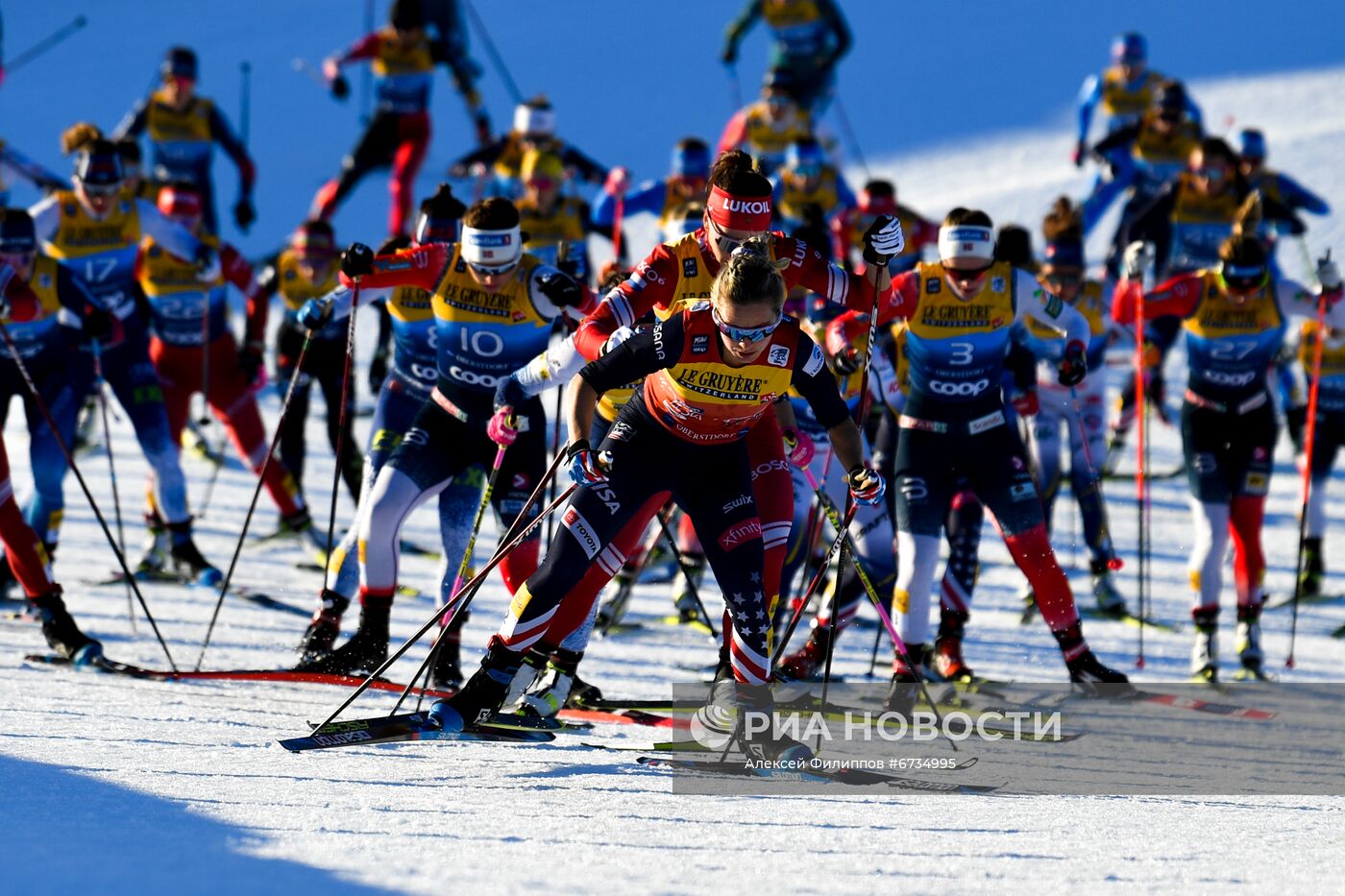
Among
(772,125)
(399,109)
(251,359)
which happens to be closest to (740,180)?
(251,359)

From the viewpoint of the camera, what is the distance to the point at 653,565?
1067 centimetres

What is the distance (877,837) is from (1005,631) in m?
4.43

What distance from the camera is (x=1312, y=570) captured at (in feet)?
34.5

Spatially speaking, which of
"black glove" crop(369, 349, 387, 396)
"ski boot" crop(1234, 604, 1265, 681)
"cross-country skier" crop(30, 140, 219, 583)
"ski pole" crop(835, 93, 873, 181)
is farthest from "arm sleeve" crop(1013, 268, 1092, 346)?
"ski pole" crop(835, 93, 873, 181)

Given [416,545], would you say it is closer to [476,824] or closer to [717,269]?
[717,269]

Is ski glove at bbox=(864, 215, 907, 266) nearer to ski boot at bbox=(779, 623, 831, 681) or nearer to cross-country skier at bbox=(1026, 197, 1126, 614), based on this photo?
ski boot at bbox=(779, 623, 831, 681)

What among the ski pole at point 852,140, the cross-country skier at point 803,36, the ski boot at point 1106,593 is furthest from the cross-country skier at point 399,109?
the ski boot at point 1106,593

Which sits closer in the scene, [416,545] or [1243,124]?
[416,545]

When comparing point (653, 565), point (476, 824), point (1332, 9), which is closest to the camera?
point (476, 824)

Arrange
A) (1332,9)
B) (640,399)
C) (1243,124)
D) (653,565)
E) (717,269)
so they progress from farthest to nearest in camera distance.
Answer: (1332,9)
(1243,124)
(653,565)
(717,269)
(640,399)

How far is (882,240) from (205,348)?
4.62 m

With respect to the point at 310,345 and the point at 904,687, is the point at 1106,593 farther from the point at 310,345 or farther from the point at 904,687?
the point at 310,345

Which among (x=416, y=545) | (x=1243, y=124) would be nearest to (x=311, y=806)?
(x=416, y=545)

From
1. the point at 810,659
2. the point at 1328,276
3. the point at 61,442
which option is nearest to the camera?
the point at 810,659
